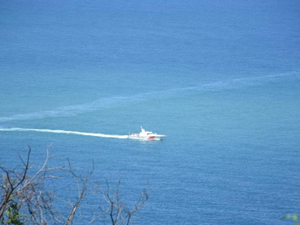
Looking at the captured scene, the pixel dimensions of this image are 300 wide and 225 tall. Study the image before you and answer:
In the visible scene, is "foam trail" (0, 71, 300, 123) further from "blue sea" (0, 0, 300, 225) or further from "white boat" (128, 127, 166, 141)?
"white boat" (128, 127, 166, 141)

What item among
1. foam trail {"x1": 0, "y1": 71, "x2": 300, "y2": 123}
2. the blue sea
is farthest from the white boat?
foam trail {"x1": 0, "y1": 71, "x2": 300, "y2": 123}

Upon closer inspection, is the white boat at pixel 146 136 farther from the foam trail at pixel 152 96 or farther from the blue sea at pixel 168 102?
the foam trail at pixel 152 96

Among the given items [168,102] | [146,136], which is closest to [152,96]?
[168,102]

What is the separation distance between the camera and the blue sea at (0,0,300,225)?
27062mm

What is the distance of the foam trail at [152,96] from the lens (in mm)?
37125

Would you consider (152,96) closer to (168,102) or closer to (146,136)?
(168,102)

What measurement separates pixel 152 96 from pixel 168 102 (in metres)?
1.34

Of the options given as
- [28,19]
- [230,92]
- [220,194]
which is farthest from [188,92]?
[28,19]

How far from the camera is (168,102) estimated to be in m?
39.6

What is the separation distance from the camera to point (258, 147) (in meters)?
32.8

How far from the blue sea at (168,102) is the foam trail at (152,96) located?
0.33 ft

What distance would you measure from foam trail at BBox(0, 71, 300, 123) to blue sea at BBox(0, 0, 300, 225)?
100mm

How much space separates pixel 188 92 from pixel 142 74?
5.90 metres

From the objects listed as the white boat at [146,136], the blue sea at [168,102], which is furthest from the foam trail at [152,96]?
the white boat at [146,136]
